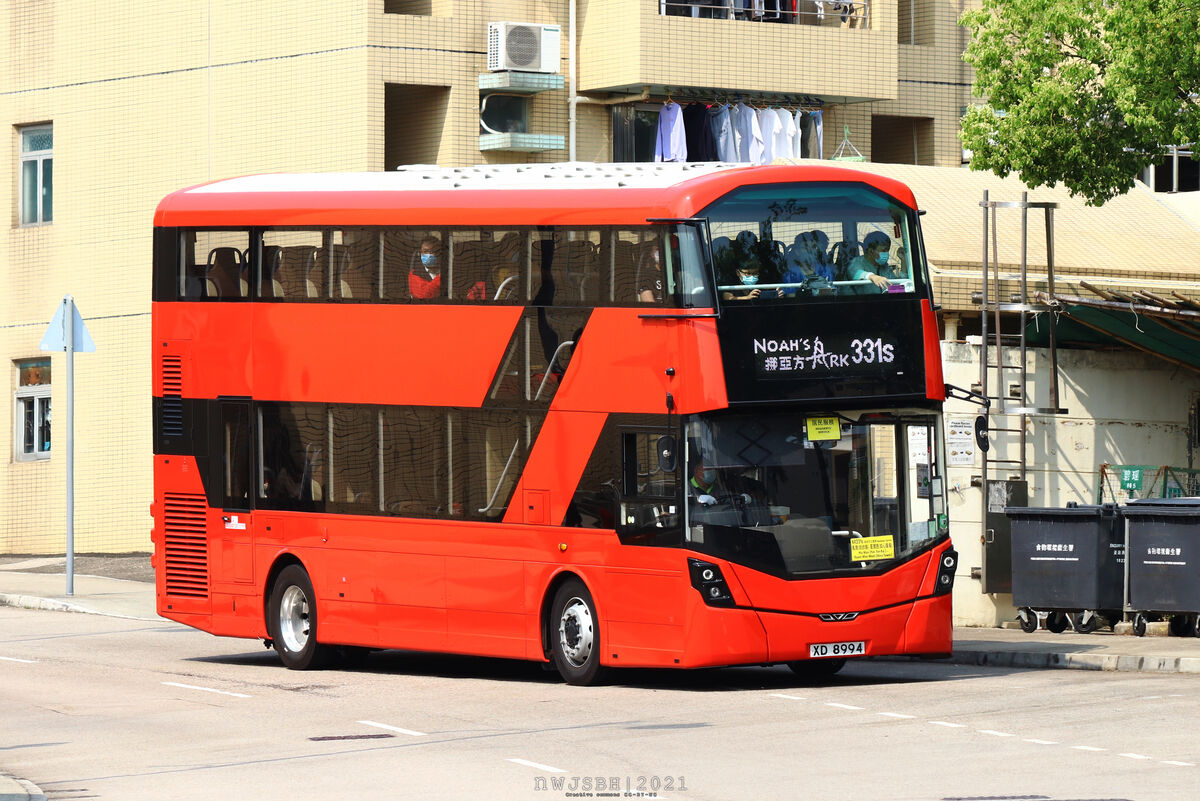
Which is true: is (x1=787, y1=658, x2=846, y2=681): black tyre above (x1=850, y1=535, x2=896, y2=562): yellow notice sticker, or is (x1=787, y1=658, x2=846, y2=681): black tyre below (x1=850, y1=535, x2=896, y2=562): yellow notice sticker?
below

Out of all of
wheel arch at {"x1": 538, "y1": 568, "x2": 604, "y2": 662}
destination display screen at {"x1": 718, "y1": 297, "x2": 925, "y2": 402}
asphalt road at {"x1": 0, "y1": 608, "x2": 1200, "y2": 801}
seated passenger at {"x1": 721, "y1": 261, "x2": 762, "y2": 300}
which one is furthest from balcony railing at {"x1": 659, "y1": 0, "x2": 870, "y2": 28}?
wheel arch at {"x1": 538, "y1": 568, "x2": 604, "y2": 662}

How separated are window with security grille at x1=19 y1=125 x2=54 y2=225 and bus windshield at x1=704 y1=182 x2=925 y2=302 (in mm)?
20295

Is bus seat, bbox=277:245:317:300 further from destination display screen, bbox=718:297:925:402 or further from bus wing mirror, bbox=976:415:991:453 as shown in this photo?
bus wing mirror, bbox=976:415:991:453

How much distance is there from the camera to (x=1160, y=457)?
24266mm

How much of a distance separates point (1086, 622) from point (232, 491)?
8.67 meters

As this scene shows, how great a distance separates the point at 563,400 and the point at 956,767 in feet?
21.1

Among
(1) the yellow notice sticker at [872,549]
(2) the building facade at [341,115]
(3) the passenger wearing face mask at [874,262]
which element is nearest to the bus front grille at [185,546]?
(1) the yellow notice sticker at [872,549]

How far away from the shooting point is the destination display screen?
17.0m

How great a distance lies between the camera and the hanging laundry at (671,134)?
103 feet

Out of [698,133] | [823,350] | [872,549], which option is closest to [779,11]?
[698,133]

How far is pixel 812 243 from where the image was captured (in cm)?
1742

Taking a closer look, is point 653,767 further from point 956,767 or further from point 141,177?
point 141,177

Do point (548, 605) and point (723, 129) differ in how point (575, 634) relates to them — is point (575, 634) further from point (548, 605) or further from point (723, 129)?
point (723, 129)

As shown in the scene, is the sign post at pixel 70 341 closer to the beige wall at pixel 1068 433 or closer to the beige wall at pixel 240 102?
the beige wall at pixel 240 102
